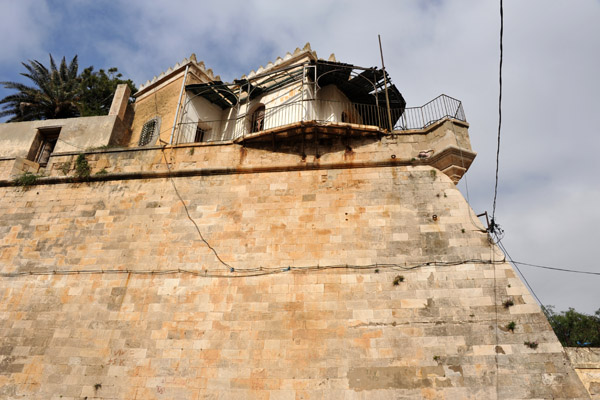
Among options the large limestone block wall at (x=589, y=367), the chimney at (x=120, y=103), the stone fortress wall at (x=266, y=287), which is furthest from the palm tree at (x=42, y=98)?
the large limestone block wall at (x=589, y=367)

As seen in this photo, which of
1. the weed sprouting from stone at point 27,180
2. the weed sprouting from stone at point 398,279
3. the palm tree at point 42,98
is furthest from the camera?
the palm tree at point 42,98

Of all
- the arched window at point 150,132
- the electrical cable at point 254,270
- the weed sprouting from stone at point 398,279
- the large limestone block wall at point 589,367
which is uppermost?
the arched window at point 150,132

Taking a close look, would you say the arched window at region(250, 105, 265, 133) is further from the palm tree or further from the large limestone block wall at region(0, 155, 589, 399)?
the palm tree

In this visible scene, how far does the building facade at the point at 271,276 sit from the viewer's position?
689 cm

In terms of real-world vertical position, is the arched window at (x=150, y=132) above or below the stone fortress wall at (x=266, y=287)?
above

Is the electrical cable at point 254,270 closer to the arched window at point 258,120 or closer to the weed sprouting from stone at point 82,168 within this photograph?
the weed sprouting from stone at point 82,168

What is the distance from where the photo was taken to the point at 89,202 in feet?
32.2

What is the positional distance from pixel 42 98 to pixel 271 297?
1461cm

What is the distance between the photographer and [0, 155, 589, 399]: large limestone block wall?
6828 mm

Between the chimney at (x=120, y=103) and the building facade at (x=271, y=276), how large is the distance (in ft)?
7.87

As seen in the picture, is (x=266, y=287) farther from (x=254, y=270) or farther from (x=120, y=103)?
(x=120, y=103)

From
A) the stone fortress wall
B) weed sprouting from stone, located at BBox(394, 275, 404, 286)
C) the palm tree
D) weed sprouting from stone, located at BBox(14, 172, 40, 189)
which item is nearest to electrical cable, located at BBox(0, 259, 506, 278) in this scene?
the stone fortress wall

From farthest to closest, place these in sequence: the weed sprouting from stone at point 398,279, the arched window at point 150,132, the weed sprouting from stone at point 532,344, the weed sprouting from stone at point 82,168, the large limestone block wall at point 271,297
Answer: the arched window at point 150,132 → the weed sprouting from stone at point 82,168 → the weed sprouting from stone at point 398,279 → the large limestone block wall at point 271,297 → the weed sprouting from stone at point 532,344

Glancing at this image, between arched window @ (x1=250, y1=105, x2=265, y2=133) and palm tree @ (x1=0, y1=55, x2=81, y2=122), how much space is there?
8787 mm
